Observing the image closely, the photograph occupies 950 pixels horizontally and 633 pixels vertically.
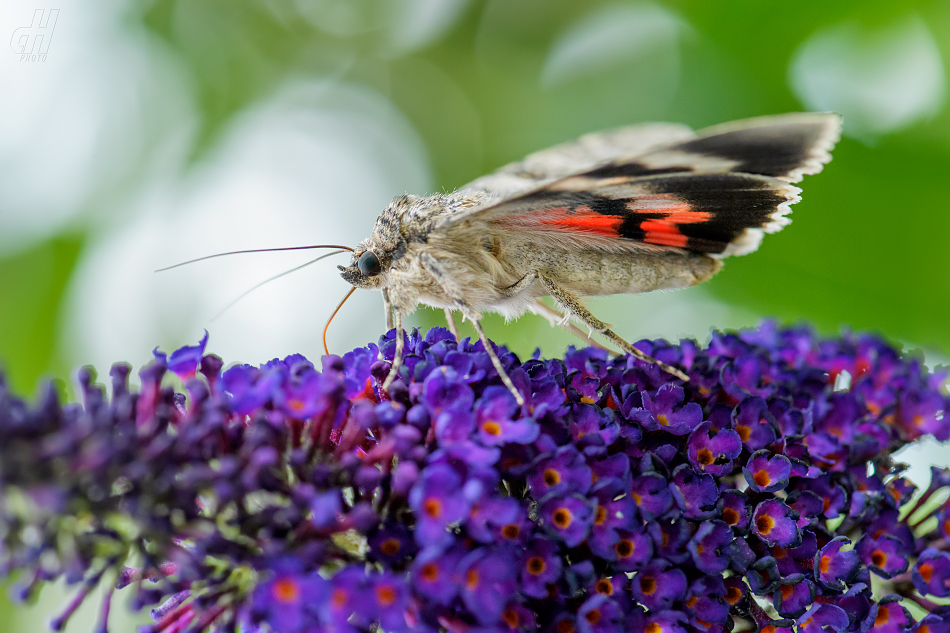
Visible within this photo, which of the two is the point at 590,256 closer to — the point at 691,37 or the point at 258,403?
the point at 258,403

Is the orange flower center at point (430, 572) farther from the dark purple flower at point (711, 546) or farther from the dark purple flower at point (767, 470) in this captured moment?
the dark purple flower at point (767, 470)

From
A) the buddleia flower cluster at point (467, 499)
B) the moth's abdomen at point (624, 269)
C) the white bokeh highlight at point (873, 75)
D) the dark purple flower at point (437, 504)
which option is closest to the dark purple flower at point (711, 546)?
the buddleia flower cluster at point (467, 499)

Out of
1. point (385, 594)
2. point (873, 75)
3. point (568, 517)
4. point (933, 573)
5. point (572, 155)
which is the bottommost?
point (933, 573)

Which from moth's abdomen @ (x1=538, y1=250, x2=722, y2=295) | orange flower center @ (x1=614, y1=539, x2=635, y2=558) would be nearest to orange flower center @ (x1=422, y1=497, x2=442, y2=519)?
orange flower center @ (x1=614, y1=539, x2=635, y2=558)

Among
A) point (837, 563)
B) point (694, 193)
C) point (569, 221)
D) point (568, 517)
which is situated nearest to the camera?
point (568, 517)

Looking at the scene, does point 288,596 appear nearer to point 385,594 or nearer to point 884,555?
point 385,594

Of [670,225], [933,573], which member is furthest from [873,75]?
[933,573]
